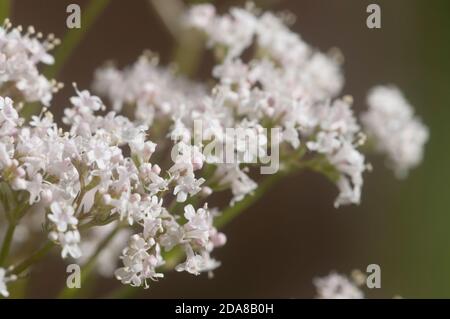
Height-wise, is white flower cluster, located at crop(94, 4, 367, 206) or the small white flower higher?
white flower cluster, located at crop(94, 4, 367, 206)

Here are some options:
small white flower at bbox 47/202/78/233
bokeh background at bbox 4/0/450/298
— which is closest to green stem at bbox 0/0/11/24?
small white flower at bbox 47/202/78/233

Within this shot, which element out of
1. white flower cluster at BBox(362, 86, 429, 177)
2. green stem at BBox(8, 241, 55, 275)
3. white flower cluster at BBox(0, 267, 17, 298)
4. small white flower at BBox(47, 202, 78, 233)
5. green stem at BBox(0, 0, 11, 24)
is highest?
green stem at BBox(0, 0, 11, 24)

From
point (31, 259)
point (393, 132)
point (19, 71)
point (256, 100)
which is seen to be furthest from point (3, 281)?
point (393, 132)

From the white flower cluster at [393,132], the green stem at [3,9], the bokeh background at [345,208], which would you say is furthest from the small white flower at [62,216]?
the bokeh background at [345,208]

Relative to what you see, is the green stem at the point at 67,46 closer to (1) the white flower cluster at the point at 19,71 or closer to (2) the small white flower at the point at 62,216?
(1) the white flower cluster at the point at 19,71

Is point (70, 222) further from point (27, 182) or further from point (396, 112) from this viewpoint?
point (396, 112)

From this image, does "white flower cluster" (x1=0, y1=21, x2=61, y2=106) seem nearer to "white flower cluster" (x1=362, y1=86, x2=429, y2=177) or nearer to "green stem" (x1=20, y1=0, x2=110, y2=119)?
"green stem" (x1=20, y1=0, x2=110, y2=119)
